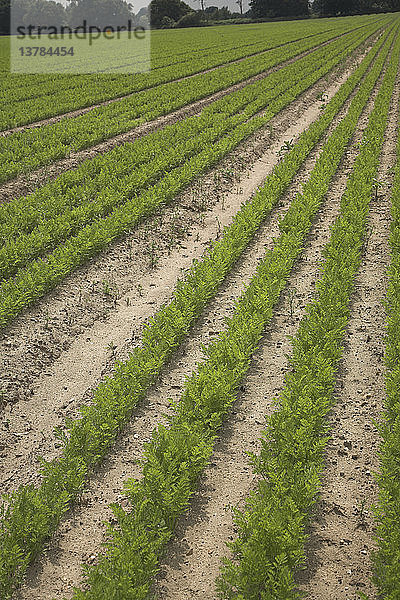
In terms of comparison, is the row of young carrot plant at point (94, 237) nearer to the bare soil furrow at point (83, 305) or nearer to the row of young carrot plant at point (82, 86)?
the bare soil furrow at point (83, 305)

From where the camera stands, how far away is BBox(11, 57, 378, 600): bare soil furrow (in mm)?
4238

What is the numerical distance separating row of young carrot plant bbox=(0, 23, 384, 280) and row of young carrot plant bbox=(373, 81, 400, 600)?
5670 millimetres

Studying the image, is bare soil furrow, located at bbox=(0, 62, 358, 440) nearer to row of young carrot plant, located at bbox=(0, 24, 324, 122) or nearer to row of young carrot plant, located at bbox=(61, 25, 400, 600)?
row of young carrot plant, located at bbox=(61, 25, 400, 600)

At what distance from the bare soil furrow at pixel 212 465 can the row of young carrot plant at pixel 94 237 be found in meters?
1.80

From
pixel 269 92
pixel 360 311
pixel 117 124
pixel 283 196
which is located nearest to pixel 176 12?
pixel 269 92

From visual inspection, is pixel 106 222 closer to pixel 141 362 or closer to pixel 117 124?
pixel 141 362

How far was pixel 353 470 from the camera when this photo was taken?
519 centimetres

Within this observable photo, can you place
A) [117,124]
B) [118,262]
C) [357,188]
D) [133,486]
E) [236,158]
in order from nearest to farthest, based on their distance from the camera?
[133,486], [118,262], [357,188], [236,158], [117,124]

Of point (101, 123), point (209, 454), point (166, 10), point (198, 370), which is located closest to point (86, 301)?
point (198, 370)

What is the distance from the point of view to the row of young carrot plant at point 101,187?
9.22 metres

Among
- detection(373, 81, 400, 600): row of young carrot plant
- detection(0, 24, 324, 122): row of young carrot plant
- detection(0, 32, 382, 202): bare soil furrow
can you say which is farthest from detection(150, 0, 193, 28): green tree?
detection(373, 81, 400, 600): row of young carrot plant

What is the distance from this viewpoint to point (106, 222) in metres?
9.98

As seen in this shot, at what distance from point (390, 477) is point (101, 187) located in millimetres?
9228

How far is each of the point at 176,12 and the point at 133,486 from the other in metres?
89.7
